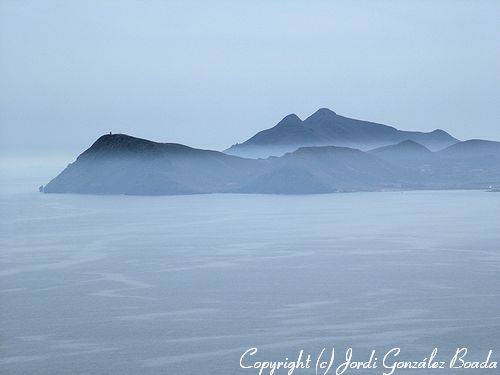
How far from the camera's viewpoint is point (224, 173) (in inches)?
4653

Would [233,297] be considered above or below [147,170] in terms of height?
below

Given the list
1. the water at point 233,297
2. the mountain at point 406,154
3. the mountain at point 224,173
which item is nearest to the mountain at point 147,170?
the mountain at point 224,173

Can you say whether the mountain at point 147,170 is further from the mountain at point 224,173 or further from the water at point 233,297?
the water at point 233,297

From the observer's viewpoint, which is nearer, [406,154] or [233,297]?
[233,297]

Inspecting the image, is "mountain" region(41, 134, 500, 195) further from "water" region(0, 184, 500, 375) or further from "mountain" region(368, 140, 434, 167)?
"water" region(0, 184, 500, 375)

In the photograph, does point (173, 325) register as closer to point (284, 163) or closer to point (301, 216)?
point (301, 216)

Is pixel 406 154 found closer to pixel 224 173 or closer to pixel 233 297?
pixel 224 173

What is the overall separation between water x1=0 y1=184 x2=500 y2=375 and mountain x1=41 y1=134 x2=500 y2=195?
64612 millimetres

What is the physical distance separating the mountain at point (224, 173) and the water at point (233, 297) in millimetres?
64612

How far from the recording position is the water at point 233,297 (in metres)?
15.7

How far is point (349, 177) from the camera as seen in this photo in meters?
121

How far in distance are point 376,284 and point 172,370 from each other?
1038cm

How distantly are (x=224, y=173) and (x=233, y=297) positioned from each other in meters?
97.1

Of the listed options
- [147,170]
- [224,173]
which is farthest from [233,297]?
[224,173]
